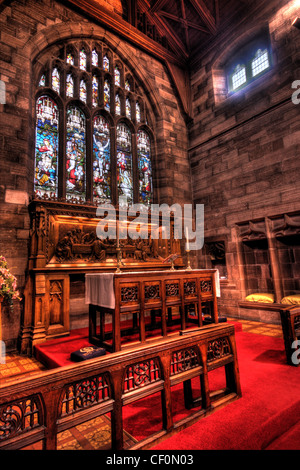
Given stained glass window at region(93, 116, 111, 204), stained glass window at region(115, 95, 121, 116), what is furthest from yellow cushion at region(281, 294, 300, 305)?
stained glass window at region(115, 95, 121, 116)

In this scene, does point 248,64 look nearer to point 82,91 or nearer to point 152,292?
point 82,91

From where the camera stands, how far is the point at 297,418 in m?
2.26

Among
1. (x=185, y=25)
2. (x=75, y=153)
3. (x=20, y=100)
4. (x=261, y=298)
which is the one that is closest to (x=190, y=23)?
(x=185, y=25)

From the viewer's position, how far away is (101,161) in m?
7.52

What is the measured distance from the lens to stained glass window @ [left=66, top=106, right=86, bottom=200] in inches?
271

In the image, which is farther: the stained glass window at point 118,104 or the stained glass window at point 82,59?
the stained glass window at point 118,104

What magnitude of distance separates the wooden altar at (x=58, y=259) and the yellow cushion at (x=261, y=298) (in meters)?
2.57

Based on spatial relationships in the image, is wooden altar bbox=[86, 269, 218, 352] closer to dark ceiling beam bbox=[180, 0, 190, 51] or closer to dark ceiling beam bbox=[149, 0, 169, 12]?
dark ceiling beam bbox=[180, 0, 190, 51]

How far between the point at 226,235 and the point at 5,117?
20.6 feet

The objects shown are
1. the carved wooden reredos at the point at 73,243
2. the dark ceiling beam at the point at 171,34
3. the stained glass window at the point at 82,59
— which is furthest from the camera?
the dark ceiling beam at the point at 171,34

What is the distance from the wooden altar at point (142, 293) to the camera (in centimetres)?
362

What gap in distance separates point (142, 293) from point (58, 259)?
2363 mm

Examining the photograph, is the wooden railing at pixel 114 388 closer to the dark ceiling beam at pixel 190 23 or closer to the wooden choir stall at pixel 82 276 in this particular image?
the wooden choir stall at pixel 82 276

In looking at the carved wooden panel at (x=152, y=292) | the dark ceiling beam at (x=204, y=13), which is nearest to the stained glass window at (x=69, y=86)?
the dark ceiling beam at (x=204, y=13)
